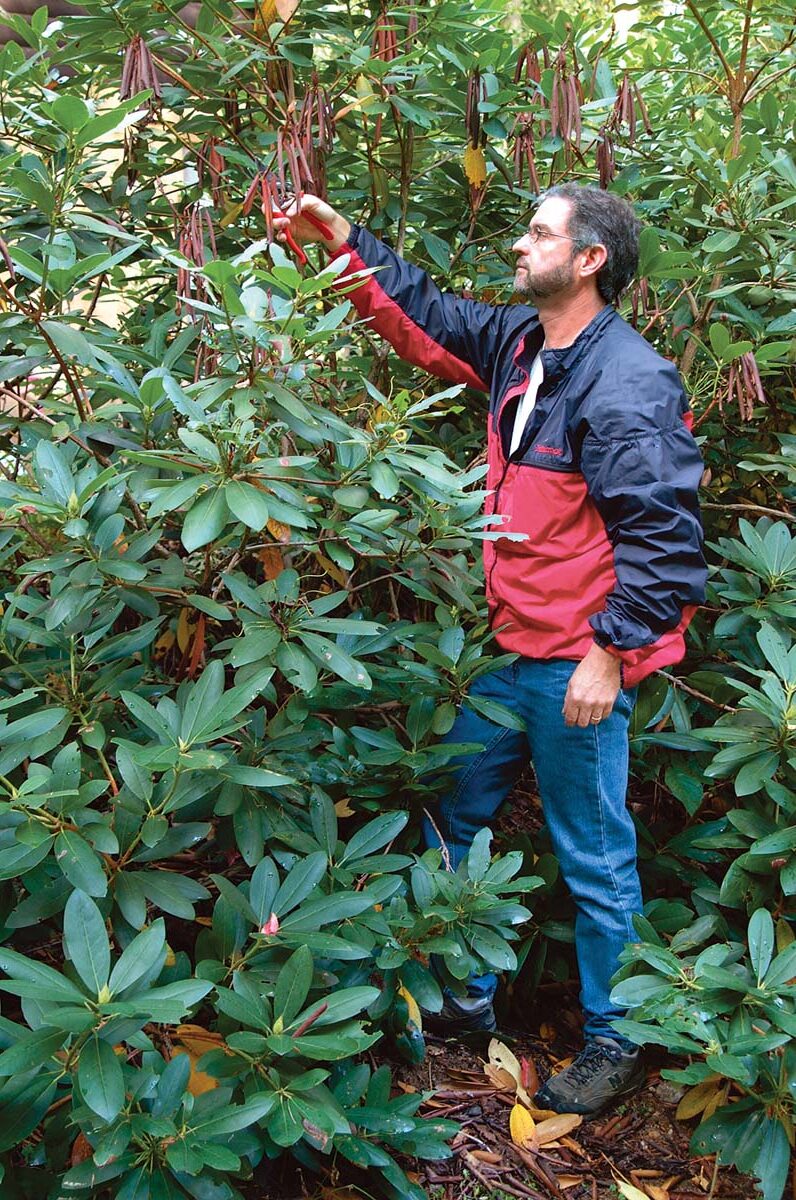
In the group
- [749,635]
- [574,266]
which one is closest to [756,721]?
[749,635]

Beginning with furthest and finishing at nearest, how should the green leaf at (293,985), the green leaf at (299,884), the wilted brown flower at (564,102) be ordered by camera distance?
the wilted brown flower at (564,102)
the green leaf at (299,884)
the green leaf at (293,985)

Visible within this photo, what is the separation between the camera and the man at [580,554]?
7.47 feet

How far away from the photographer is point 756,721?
8.71ft

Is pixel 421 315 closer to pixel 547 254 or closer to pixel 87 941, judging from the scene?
pixel 547 254

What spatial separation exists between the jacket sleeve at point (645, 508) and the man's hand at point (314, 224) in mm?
772

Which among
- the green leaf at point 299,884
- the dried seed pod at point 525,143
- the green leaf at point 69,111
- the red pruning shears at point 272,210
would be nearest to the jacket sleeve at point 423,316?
the red pruning shears at point 272,210

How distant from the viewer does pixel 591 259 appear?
2.54 m

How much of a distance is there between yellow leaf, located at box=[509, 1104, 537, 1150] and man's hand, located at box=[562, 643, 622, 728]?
0.86 m

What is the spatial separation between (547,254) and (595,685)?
3.25 feet

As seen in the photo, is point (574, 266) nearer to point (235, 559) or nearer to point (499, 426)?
point (499, 426)

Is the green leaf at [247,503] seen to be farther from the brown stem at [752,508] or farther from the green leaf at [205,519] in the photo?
the brown stem at [752,508]

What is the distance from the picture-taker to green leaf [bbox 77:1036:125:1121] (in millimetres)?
1517

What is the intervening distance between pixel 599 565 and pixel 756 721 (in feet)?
Answer: 1.97

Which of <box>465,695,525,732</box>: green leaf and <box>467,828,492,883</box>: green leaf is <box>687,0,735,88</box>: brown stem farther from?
<box>467,828,492,883</box>: green leaf
